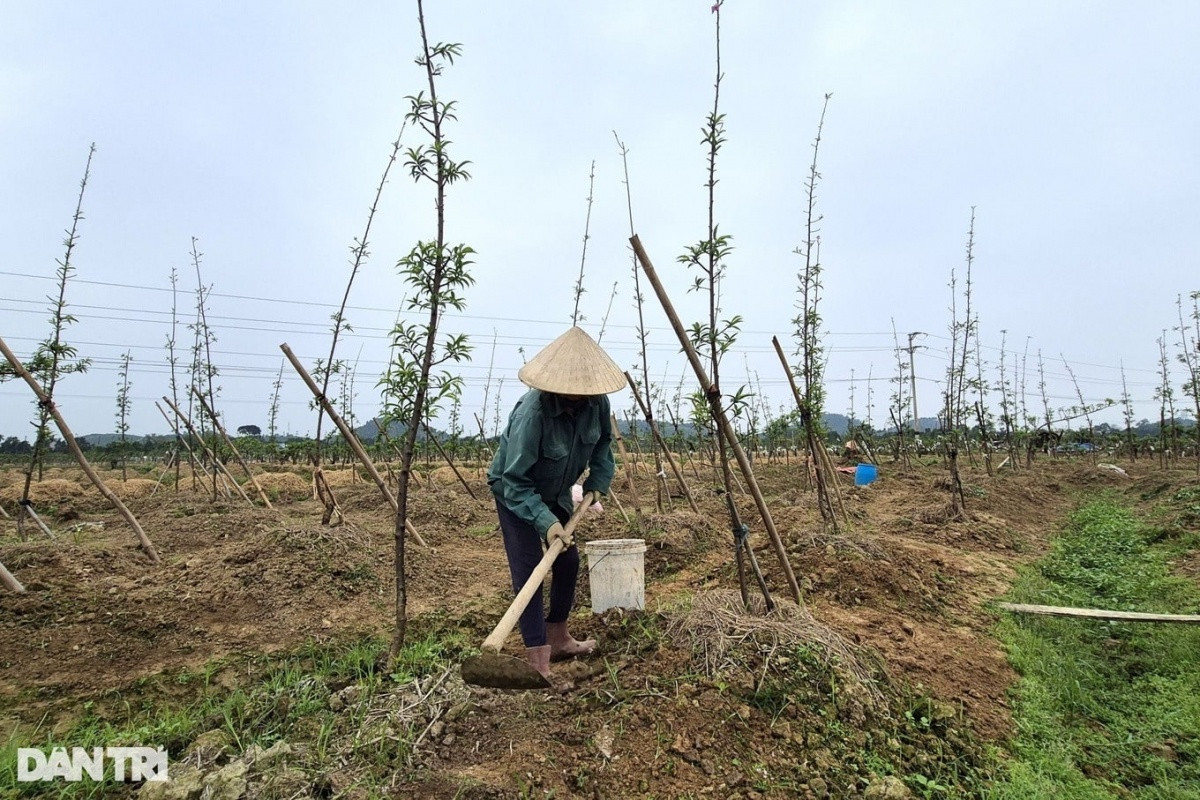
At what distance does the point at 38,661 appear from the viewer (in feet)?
11.2

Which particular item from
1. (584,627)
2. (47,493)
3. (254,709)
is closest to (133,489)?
(47,493)

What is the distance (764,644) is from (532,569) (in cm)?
123

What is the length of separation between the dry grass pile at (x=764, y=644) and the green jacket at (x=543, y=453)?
91 cm

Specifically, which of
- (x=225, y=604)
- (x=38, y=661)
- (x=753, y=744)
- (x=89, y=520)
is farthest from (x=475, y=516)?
(x=753, y=744)

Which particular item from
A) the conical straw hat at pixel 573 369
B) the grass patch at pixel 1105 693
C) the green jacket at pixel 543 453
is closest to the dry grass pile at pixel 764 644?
the grass patch at pixel 1105 693

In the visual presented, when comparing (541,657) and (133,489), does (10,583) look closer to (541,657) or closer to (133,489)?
(541,657)

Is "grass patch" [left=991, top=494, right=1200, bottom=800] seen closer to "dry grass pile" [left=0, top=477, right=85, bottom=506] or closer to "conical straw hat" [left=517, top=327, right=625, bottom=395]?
"conical straw hat" [left=517, top=327, right=625, bottom=395]

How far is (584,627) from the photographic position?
379 centimetres

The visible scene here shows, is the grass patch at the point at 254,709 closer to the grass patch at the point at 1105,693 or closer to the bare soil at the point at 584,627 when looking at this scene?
the bare soil at the point at 584,627

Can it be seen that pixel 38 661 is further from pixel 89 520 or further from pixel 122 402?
pixel 122 402

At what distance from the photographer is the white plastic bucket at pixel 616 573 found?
381 cm

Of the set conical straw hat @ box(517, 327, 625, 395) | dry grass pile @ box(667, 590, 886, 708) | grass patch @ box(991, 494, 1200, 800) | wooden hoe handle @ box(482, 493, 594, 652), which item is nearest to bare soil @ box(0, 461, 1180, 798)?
dry grass pile @ box(667, 590, 886, 708)

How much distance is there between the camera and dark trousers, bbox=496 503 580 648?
3.04 metres

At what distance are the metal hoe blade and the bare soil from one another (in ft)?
0.66
